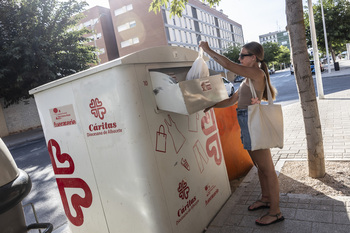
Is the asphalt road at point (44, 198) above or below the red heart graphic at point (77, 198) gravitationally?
below

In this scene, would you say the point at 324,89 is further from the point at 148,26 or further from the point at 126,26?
the point at 126,26

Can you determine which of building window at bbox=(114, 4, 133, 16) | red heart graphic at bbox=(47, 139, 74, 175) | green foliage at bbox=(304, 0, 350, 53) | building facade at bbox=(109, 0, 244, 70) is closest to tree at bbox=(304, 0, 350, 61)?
green foliage at bbox=(304, 0, 350, 53)

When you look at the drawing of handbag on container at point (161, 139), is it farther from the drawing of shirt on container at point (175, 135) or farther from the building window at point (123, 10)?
the building window at point (123, 10)

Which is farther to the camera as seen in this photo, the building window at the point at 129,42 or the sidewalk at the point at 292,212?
the building window at the point at 129,42

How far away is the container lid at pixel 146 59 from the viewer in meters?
2.11

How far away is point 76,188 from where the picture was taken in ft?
8.65

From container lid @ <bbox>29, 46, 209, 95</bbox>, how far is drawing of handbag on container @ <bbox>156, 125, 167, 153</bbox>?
0.59m

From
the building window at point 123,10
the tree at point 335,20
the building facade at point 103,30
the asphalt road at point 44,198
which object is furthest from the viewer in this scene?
the building facade at point 103,30

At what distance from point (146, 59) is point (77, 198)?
4.88ft

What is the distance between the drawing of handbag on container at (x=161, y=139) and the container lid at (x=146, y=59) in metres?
0.59

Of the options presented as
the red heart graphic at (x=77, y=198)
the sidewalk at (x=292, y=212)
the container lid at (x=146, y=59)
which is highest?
the container lid at (x=146, y=59)

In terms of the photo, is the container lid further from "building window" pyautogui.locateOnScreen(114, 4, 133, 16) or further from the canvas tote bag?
"building window" pyautogui.locateOnScreen(114, 4, 133, 16)

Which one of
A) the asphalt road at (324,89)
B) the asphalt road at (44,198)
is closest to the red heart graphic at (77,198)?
the asphalt road at (44,198)

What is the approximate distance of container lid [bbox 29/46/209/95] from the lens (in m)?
2.11
